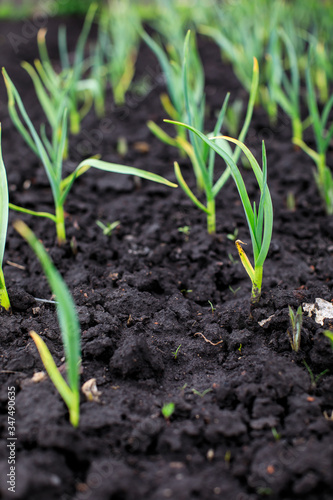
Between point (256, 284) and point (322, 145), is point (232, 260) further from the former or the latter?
point (322, 145)

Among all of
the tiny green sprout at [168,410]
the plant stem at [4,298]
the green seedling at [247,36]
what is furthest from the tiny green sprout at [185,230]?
the green seedling at [247,36]

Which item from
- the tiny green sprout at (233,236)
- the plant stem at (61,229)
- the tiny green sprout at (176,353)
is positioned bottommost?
the tiny green sprout at (176,353)

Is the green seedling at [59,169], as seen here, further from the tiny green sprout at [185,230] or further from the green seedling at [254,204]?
the tiny green sprout at [185,230]

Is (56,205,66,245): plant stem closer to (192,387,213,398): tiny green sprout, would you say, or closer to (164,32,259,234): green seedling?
(164,32,259,234): green seedling

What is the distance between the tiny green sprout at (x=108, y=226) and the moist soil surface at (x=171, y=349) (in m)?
0.02

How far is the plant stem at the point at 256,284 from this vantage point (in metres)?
1.25

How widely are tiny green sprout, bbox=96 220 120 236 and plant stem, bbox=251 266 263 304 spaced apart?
0.65 metres

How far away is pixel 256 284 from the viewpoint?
4.20 feet

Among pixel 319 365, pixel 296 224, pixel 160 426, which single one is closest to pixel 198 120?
pixel 296 224

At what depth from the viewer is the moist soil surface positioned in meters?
0.87

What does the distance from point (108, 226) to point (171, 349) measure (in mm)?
670

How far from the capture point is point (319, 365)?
111 centimetres

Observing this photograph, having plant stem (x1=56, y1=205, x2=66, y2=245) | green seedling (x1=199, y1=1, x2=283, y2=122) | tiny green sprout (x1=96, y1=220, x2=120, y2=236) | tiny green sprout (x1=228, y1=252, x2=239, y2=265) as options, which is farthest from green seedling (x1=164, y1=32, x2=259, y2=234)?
green seedling (x1=199, y1=1, x2=283, y2=122)

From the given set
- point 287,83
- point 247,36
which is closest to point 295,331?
point 287,83
